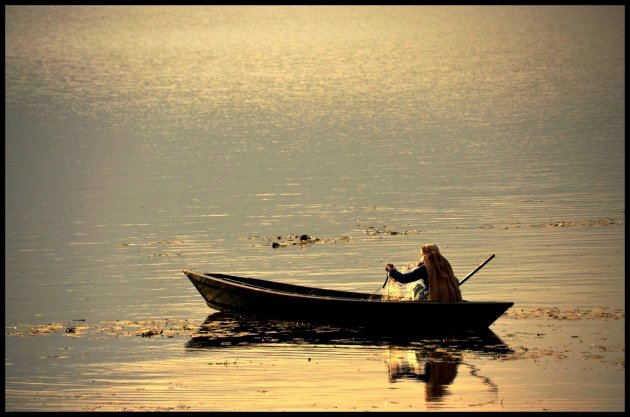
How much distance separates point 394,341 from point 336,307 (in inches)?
55.9

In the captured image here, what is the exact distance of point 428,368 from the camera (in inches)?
917

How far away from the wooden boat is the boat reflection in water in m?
0.14

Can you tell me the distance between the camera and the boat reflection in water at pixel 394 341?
2295cm

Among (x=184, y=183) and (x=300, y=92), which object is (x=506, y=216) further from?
(x=300, y=92)

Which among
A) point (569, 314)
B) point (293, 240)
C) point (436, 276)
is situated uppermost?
point (293, 240)

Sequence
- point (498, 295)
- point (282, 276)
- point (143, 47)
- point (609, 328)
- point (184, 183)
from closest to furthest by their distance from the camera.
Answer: point (609, 328) < point (498, 295) < point (282, 276) < point (184, 183) < point (143, 47)

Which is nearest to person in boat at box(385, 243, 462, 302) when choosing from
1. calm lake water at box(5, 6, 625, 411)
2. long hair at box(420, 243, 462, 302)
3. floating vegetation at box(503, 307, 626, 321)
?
long hair at box(420, 243, 462, 302)

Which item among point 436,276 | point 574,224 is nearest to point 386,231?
point 574,224

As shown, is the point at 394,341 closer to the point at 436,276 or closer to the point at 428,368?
the point at 436,276

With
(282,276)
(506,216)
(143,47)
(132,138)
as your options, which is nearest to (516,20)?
(143,47)

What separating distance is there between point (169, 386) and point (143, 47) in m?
105

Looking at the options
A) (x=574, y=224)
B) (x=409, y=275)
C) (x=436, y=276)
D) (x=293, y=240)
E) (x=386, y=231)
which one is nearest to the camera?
(x=436, y=276)

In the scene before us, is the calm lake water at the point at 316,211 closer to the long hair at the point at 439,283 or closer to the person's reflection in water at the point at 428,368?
the person's reflection in water at the point at 428,368

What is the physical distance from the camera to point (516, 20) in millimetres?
135750
